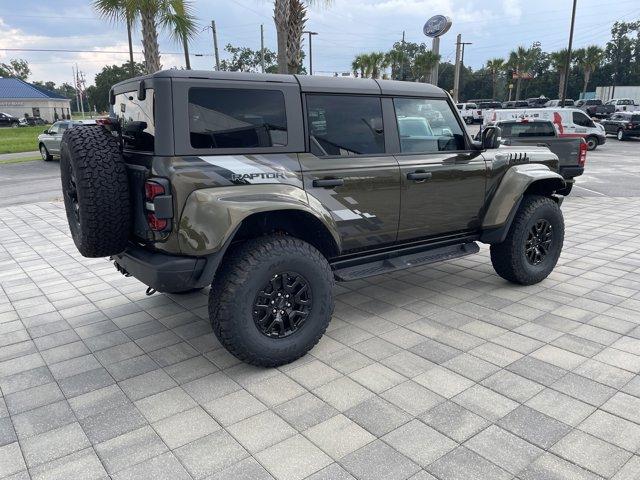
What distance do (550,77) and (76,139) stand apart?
7571 cm

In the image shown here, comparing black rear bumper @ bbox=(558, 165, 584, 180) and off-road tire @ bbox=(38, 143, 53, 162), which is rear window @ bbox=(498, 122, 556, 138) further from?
off-road tire @ bbox=(38, 143, 53, 162)

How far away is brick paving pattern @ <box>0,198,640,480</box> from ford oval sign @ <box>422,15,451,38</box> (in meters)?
28.1

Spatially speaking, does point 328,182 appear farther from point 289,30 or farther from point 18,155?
point 18,155

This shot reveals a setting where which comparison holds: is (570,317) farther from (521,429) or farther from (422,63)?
(422,63)

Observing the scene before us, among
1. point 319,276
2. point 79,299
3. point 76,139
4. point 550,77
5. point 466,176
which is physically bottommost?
point 79,299

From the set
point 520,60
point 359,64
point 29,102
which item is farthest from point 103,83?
point 520,60

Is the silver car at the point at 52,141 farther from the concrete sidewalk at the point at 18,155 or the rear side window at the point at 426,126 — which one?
the rear side window at the point at 426,126

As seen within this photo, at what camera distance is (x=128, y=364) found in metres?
3.58

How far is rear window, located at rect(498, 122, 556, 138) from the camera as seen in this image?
1226 centimetres

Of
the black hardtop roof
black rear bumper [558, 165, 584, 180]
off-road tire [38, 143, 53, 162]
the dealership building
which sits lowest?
off-road tire [38, 143, 53, 162]

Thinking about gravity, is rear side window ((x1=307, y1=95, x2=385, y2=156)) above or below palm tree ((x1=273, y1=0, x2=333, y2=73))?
below

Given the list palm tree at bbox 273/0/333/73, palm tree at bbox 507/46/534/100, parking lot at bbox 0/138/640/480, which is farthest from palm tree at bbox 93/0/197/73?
palm tree at bbox 507/46/534/100

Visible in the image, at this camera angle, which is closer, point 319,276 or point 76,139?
point 76,139

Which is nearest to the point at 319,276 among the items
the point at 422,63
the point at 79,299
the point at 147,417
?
the point at 147,417
